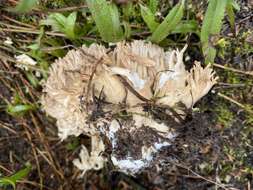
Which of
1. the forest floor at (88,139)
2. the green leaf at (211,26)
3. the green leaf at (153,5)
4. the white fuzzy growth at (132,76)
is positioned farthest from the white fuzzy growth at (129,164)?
the green leaf at (153,5)

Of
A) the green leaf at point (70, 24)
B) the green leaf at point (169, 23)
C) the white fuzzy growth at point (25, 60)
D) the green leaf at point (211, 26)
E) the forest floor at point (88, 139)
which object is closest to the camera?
the green leaf at point (211, 26)

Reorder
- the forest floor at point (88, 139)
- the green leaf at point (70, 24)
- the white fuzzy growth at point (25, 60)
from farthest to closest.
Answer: the white fuzzy growth at point (25, 60) → the forest floor at point (88, 139) → the green leaf at point (70, 24)

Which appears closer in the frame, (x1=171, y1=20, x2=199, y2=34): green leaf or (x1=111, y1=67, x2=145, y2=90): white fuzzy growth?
(x1=111, y1=67, x2=145, y2=90): white fuzzy growth

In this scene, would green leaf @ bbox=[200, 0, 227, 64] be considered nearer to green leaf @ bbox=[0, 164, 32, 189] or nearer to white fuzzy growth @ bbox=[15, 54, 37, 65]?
white fuzzy growth @ bbox=[15, 54, 37, 65]

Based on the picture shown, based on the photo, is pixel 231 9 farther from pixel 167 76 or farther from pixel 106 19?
pixel 106 19

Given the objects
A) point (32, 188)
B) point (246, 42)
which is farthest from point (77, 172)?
point (246, 42)

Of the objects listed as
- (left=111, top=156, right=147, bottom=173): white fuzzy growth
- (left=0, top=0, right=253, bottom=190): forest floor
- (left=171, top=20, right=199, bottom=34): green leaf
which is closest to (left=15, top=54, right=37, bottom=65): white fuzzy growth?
(left=0, top=0, right=253, bottom=190): forest floor

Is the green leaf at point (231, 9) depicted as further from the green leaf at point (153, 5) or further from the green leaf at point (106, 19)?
the green leaf at point (106, 19)
